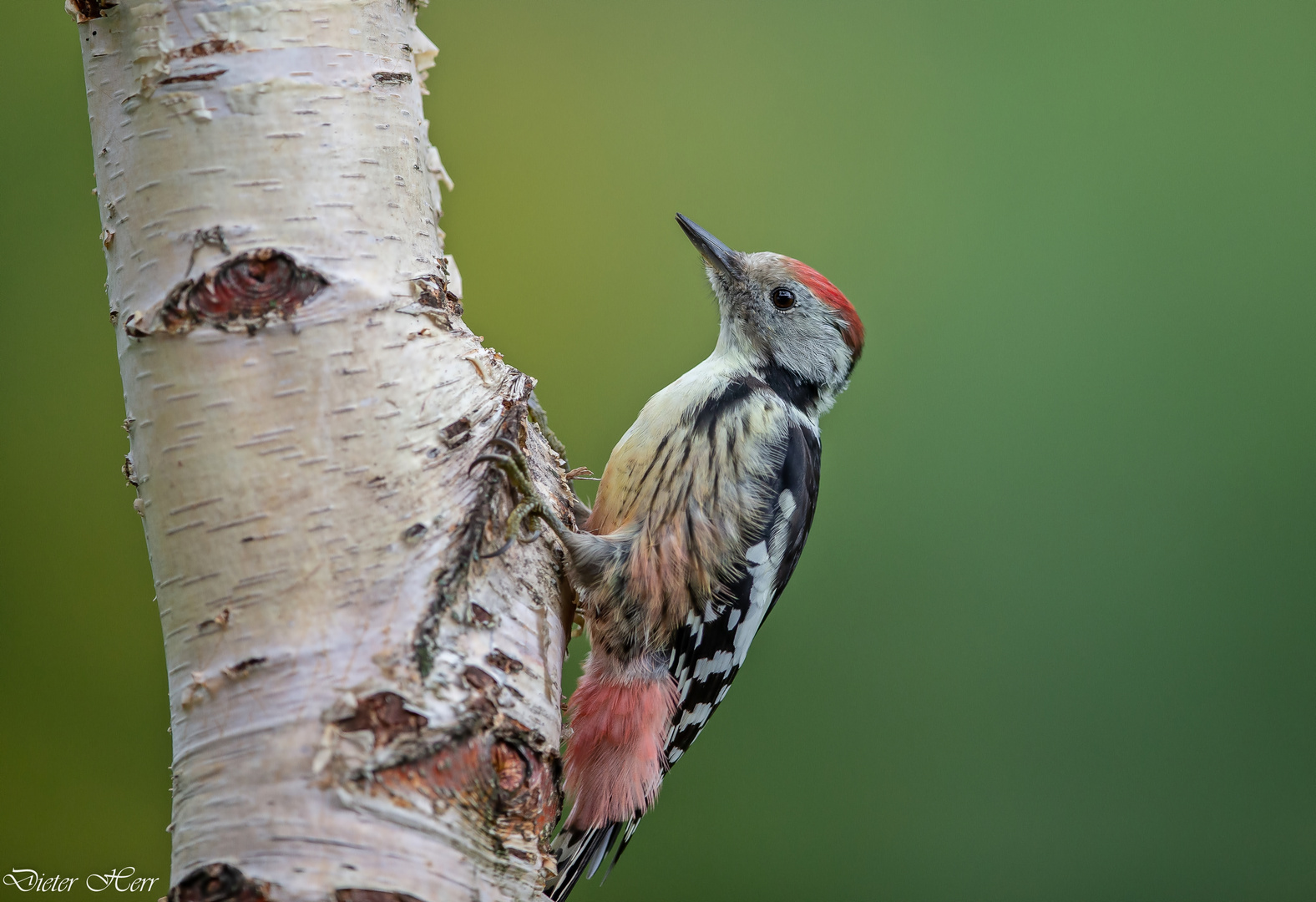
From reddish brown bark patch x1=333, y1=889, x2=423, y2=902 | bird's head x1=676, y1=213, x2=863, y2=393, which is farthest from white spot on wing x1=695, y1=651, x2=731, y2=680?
reddish brown bark patch x1=333, y1=889, x2=423, y2=902

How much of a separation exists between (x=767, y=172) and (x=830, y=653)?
4.28 feet

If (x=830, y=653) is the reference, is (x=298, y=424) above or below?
above

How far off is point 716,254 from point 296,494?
1119 millimetres

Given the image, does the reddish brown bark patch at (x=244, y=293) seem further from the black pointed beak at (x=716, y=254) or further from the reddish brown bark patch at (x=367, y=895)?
the black pointed beak at (x=716, y=254)

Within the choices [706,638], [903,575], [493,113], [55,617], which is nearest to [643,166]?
[493,113]

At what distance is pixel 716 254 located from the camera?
1.71 meters

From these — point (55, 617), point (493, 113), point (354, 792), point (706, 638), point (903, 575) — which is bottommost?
point (55, 617)

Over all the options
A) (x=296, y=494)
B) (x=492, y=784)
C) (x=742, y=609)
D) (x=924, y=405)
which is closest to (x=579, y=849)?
(x=742, y=609)

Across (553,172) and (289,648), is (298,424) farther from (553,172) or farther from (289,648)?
(553,172)

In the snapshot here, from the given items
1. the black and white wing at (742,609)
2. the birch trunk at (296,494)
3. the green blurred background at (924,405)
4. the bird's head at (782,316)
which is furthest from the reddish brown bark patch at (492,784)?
the green blurred background at (924,405)

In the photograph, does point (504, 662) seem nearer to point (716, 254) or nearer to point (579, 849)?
point (579, 849)

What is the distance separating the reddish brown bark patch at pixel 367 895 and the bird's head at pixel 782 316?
1143mm

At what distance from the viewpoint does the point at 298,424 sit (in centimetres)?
76

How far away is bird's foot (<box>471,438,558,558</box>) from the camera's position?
89 cm
